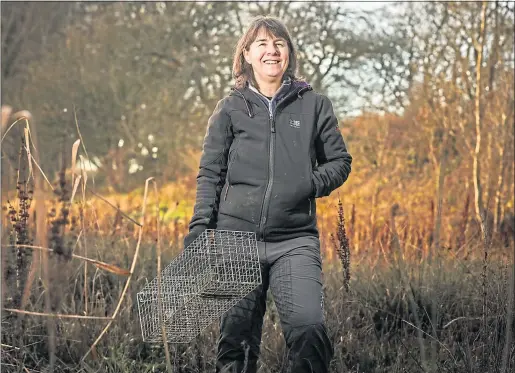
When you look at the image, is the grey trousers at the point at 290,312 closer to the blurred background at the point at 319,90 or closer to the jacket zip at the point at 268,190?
the jacket zip at the point at 268,190

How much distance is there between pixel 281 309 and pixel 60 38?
18.8 m

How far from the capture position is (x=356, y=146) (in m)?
12.3

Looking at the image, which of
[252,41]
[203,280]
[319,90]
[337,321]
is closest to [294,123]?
[252,41]

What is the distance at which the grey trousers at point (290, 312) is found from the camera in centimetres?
278

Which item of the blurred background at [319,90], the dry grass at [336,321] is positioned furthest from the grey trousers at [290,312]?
the blurred background at [319,90]

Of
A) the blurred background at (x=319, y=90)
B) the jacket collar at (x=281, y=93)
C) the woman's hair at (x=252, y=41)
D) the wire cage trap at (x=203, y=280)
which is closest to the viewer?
the wire cage trap at (x=203, y=280)

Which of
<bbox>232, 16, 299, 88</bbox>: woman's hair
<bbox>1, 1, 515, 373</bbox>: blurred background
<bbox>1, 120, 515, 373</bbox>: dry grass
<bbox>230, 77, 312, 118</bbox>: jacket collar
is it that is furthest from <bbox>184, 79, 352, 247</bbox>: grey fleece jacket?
<bbox>1, 1, 515, 373</bbox>: blurred background

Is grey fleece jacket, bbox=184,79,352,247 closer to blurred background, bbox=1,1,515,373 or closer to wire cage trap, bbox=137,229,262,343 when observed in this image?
wire cage trap, bbox=137,229,262,343

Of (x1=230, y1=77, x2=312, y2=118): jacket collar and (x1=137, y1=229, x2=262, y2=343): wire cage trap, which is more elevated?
(x1=230, y1=77, x2=312, y2=118): jacket collar

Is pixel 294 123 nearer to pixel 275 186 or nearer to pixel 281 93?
pixel 281 93

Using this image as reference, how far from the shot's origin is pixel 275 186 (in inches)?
115

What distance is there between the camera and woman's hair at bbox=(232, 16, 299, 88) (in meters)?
3.22

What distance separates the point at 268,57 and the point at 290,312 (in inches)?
42.3

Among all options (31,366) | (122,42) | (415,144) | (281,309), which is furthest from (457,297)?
(122,42)
